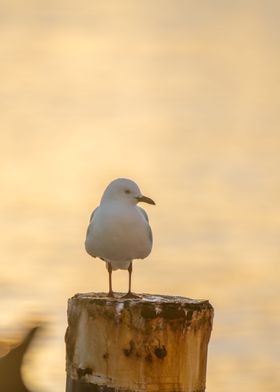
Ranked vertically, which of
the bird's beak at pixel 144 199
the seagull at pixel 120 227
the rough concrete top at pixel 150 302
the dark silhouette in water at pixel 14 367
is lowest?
the dark silhouette in water at pixel 14 367

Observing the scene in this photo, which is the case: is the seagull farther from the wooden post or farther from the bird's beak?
the wooden post

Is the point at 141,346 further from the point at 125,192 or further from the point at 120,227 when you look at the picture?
the point at 125,192

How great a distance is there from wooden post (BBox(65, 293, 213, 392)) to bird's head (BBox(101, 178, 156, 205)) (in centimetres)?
382

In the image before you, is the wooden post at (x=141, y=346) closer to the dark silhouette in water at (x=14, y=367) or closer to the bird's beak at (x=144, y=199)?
the dark silhouette in water at (x=14, y=367)

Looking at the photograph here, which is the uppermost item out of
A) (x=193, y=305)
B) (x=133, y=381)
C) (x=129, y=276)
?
(x=129, y=276)

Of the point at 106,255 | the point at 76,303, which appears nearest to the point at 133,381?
the point at 76,303

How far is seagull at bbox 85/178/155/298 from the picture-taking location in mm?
12586

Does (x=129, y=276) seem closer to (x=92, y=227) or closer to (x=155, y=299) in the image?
(x=92, y=227)

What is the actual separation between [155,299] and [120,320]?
494mm

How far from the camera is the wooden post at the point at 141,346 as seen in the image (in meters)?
8.80

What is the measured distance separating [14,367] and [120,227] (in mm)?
4769

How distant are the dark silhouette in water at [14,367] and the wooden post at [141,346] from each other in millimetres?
863

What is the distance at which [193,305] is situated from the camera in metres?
9.06

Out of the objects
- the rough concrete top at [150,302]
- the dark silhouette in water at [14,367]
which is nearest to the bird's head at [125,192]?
the rough concrete top at [150,302]
